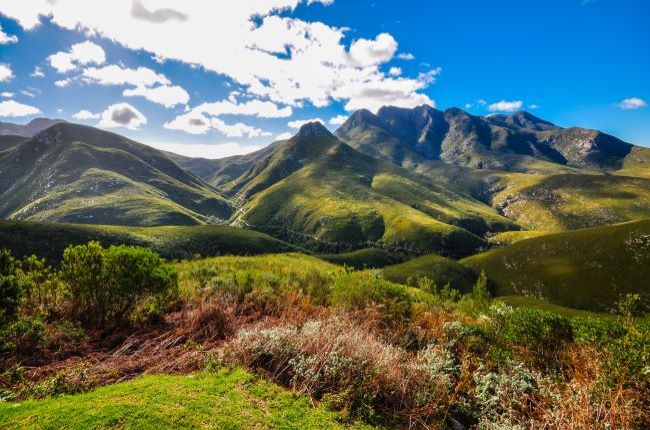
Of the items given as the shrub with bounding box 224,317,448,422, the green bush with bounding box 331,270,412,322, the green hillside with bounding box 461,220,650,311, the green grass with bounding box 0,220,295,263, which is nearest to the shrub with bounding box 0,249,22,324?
the shrub with bounding box 224,317,448,422

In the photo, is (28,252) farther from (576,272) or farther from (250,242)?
(576,272)

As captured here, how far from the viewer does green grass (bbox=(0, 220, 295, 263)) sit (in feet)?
338

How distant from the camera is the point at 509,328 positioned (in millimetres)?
12617

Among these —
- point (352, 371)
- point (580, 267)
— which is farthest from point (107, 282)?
point (580, 267)

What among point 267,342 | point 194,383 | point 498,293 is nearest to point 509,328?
point 267,342

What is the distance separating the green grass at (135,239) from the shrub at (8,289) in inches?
2806

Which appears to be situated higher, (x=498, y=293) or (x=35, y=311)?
(x=35, y=311)

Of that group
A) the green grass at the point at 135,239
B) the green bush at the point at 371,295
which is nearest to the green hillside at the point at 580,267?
the green grass at the point at 135,239

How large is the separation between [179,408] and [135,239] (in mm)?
147400

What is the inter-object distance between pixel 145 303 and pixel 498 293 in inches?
6785

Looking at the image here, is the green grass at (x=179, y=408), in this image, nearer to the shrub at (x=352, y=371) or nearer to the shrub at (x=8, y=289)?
the shrub at (x=352, y=371)

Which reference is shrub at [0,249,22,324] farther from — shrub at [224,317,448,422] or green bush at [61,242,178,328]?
shrub at [224,317,448,422]

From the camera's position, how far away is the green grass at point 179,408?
19.9ft

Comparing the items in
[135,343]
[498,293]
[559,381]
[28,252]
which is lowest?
[498,293]
